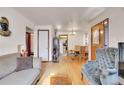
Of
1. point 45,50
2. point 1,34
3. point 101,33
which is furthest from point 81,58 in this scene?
point 1,34

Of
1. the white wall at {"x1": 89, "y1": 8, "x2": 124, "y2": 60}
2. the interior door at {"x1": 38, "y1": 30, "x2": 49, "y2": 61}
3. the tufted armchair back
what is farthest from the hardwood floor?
the interior door at {"x1": 38, "y1": 30, "x2": 49, "y2": 61}

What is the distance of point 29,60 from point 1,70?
1.26 m

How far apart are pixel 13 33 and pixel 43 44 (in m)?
3.74

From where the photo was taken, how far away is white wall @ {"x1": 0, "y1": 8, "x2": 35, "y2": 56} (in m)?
3.86

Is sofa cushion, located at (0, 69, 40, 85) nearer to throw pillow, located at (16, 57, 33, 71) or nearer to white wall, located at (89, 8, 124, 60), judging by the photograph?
throw pillow, located at (16, 57, 33, 71)

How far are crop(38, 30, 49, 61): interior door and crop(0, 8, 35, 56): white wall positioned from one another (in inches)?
106

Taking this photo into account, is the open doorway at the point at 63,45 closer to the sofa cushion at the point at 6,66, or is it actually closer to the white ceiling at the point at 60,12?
the white ceiling at the point at 60,12

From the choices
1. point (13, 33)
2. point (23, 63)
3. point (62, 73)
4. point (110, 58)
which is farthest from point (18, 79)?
point (62, 73)
